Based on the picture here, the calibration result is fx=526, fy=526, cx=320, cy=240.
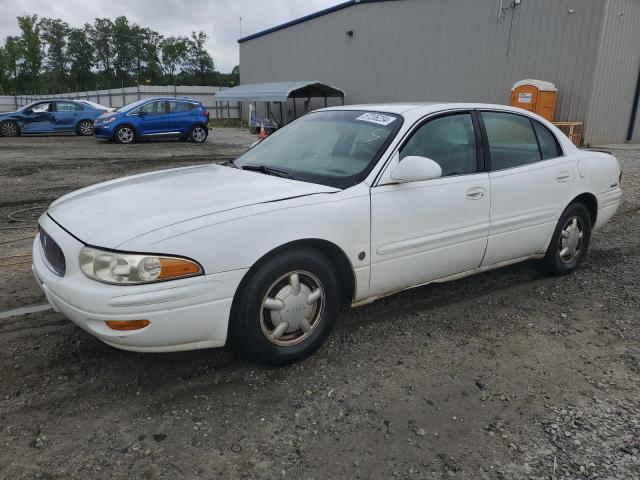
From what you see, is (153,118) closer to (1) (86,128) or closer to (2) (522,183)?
(1) (86,128)

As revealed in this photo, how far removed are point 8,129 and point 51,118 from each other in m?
1.48

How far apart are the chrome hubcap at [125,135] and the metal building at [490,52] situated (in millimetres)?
11226

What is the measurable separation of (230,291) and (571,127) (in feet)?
50.8

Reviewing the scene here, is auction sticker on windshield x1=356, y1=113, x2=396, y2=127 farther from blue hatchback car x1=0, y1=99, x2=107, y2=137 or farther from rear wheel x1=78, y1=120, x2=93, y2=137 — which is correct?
rear wheel x1=78, y1=120, x2=93, y2=137

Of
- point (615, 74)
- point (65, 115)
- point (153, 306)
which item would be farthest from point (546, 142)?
point (65, 115)

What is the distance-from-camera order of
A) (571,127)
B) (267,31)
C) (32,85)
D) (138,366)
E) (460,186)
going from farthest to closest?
1. (32,85)
2. (267,31)
3. (571,127)
4. (460,186)
5. (138,366)

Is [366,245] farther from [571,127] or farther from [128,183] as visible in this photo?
[571,127]

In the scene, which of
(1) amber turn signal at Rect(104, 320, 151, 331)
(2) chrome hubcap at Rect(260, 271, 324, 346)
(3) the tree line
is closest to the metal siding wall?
(2) chrome hubcap at Rect(260, 271, 324, 346)

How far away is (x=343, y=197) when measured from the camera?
316 centimetres

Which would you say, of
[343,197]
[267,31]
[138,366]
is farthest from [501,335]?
[267,31]

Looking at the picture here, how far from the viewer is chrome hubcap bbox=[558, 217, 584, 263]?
462 centimetres

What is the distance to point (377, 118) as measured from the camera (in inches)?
148

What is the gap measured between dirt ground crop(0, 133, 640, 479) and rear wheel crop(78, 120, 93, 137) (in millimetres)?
17878

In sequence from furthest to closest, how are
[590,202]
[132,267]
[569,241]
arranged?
[590,202] < [569,241] < [132,267]
